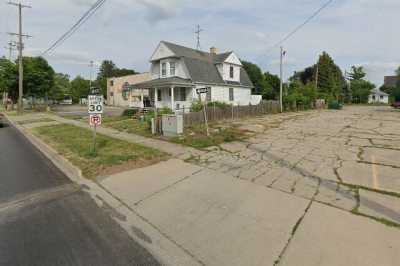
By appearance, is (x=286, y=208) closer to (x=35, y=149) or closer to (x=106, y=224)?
(x=106, y=224)

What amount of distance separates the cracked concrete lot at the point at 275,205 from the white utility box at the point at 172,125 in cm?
407

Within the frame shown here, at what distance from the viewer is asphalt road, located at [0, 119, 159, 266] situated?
11.2ft

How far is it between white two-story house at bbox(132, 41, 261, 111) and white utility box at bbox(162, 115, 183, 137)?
9.39 metres

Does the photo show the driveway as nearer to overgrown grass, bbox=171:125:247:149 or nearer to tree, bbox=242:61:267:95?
overgrown grass, bbox=171:125:247:149

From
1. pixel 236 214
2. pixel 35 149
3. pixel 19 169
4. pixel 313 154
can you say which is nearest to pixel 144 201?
pixel 236 214

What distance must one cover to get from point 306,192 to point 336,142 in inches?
253

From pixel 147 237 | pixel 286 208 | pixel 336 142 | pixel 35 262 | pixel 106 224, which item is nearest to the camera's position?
pixel 35 262

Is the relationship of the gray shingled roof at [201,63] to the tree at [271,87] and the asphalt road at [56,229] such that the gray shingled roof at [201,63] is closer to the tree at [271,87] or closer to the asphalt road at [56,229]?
the asphalt road at [56,229]

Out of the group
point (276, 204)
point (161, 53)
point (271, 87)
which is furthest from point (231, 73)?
point (276, 204)

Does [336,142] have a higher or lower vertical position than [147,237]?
higher

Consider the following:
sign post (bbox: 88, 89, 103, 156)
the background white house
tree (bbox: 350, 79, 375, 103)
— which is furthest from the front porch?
the background white house

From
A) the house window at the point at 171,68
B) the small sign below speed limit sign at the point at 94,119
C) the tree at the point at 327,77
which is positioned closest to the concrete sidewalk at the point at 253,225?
the small sign below speed limit sign at the point at 94,119

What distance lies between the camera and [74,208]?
5070mm

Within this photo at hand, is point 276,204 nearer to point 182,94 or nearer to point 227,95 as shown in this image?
point 182,94
